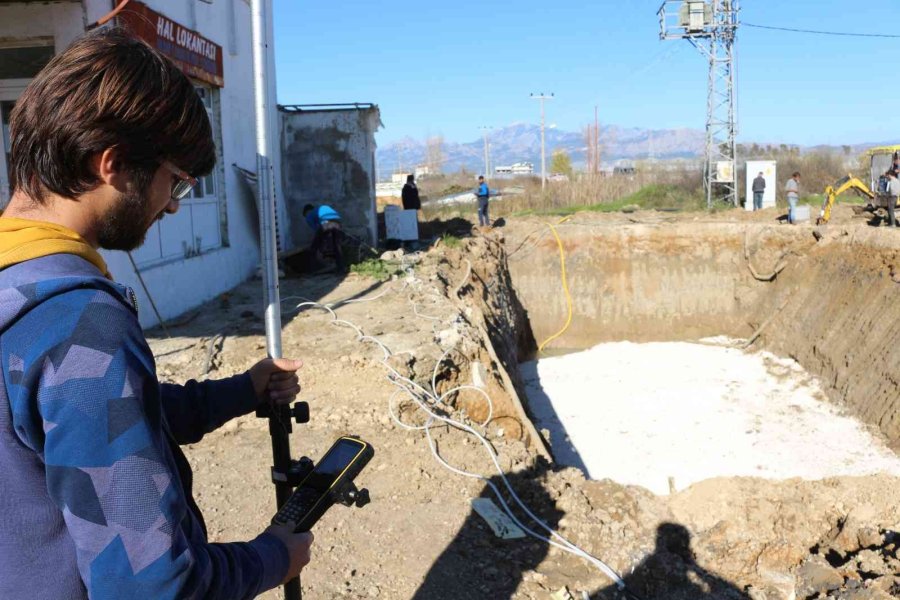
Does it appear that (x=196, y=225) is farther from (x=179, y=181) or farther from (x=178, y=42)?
(x=179, y=181)

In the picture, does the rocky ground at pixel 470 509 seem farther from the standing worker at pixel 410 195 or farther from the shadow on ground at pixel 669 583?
the standing worker at pixel 410 195

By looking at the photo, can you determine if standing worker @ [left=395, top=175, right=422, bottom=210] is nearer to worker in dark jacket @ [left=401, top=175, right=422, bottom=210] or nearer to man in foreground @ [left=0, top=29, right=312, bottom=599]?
worker in dark jacket @ [left=401, top=175, right=422, bottom=210]

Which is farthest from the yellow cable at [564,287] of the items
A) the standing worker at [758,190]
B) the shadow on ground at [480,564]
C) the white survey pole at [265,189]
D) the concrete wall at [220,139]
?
the white survey pole at [265,189]

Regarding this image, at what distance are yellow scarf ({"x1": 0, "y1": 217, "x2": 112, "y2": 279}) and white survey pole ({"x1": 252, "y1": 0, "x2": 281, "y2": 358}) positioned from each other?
3.02 meters

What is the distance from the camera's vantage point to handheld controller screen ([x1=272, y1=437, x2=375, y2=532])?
5.21 feet

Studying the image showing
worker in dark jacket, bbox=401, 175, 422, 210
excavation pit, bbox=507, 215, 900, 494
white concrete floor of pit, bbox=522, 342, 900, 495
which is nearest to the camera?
white concrete floor of pit, bbox=522, 342, 900, 495

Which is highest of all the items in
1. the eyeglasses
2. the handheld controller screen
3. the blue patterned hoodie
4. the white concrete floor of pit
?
the eyeglasses

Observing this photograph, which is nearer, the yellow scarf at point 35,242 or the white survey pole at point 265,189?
the yellow scarf at point 35,242

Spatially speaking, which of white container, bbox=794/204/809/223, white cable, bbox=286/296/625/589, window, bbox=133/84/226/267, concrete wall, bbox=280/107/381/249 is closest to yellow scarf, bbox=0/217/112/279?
white cable, bbox=286/296/625/589

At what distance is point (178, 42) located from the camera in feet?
28.9

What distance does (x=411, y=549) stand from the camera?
13.4 ft

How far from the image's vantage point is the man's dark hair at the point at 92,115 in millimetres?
1236

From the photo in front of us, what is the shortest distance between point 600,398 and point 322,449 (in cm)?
881

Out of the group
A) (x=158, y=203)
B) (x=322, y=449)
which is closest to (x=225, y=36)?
(x=322, y=449)
